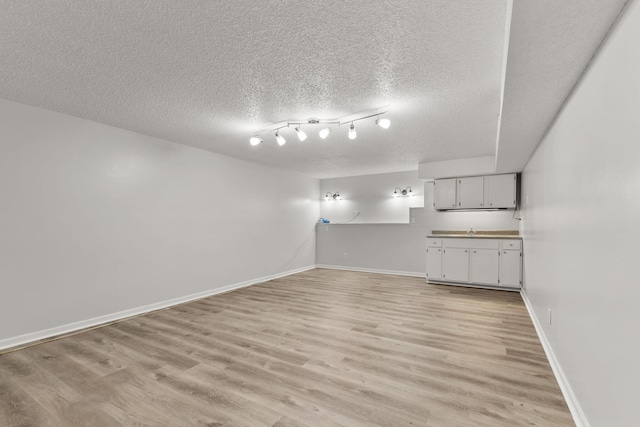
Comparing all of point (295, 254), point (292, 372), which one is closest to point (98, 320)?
point (292, 372)

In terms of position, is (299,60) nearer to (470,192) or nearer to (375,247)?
(470,192)

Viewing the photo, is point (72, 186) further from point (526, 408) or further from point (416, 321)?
point (526, 408)

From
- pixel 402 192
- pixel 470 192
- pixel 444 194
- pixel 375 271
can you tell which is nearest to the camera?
pixel 470 192

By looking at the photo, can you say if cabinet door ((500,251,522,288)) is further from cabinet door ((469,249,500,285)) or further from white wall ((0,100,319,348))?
white wall ((0,100,319,348))

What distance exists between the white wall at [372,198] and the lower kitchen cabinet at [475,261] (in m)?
1.30

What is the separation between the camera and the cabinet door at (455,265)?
17.5 ft

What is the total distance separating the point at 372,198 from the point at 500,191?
277 cm

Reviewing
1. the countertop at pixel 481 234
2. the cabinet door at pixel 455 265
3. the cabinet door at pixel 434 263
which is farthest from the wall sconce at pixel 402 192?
the cabinet door at pixel 455 265

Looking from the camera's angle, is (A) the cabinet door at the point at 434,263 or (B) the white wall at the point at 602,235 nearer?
(B) the white wall at the point at 602,235

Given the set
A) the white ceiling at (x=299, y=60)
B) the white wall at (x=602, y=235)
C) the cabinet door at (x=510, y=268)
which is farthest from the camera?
the cabinet door at (x=510, y=268)

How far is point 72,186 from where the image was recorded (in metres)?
3.28

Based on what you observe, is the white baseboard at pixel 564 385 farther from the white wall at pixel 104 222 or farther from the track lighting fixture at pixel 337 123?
the white wall at pixel 104 222

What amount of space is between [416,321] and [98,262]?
396 cm

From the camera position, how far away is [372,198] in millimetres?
7168
